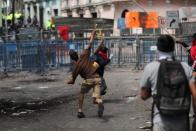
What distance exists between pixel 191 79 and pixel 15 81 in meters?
14.7

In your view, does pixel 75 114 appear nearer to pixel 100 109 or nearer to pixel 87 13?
pixel 100 109

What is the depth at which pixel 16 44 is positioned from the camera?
2191cm

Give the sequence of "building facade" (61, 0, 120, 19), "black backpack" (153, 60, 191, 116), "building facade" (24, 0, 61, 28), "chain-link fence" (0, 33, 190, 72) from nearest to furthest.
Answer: "black backpack" (153, 60, 191, 116), "chain-link fence" (0, 33, 190, 72), "building facade" (61, 0, 120, 19), "building facade" (24, 0, 61, 28)

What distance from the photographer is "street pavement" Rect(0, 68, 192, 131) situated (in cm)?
1090

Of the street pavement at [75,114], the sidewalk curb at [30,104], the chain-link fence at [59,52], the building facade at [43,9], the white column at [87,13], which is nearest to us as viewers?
the street pavement at [75,114]

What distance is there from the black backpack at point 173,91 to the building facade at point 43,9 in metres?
49.3

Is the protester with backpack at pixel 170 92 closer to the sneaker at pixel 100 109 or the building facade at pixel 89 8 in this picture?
the sneaker at pixel 100 109

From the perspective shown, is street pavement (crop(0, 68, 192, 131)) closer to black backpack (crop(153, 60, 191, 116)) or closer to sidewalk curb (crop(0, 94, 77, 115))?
sidewalk curb (crop(0, 94, 77, 115))

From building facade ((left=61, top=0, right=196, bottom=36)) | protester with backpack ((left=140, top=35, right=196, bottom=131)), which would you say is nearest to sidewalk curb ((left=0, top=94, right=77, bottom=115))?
protester with backpack ((left=140, top=35, right=196, bottom=131))

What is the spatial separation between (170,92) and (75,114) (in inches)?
263

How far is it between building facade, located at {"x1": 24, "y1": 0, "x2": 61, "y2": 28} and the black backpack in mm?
49305

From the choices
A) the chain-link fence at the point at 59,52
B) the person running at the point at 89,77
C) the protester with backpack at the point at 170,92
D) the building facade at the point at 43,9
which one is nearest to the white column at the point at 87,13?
the building facade at the point at 43,9

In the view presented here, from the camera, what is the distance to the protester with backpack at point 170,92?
18.9 ft

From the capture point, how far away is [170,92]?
577cm
